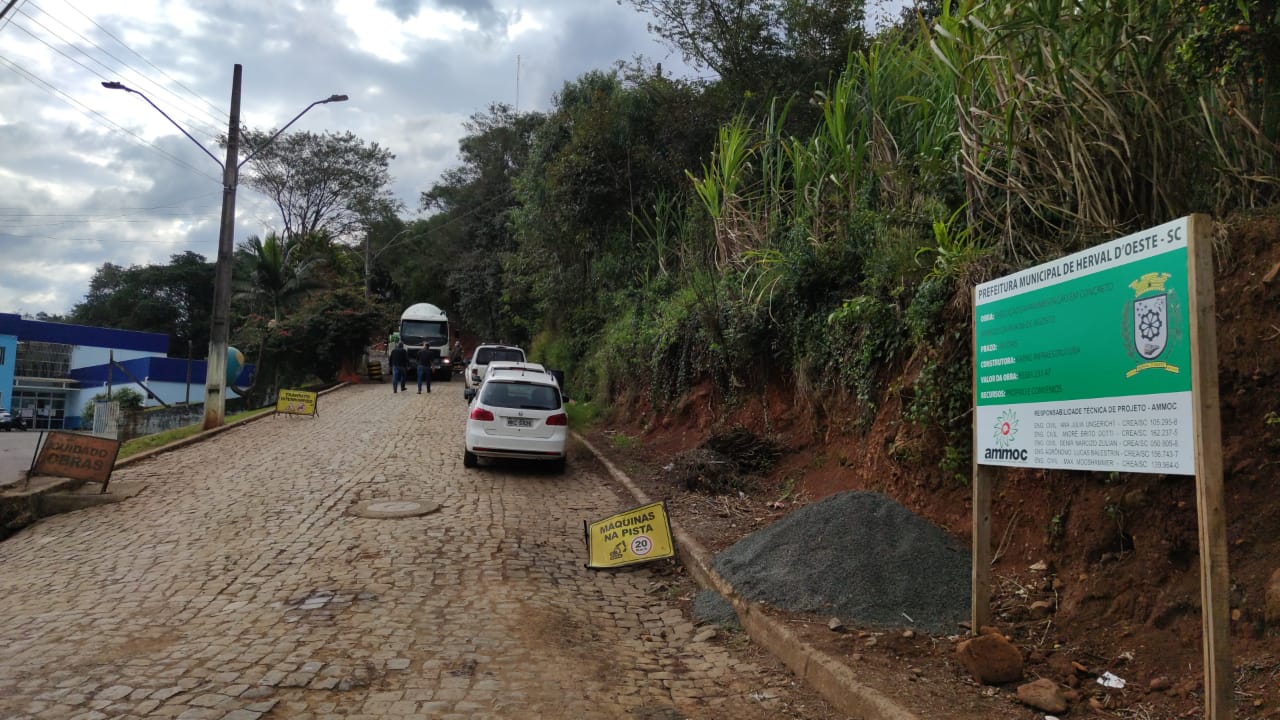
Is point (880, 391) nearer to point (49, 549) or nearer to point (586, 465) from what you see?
point (586, 465)

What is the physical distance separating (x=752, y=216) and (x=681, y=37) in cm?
722

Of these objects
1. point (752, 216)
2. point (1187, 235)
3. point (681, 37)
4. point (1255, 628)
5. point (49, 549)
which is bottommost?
point (49, 549)

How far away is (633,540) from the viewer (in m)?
7.43

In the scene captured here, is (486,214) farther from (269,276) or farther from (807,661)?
(807,661)

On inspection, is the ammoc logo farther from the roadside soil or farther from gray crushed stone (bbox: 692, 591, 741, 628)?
gray crushed stone (bbox: 692, 591, 741, 628)

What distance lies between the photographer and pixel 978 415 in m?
4.87

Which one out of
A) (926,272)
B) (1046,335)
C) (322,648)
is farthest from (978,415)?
(322,648)

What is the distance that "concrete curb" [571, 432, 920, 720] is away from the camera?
404cm

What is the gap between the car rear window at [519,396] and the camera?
488 inches

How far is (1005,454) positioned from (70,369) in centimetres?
5313

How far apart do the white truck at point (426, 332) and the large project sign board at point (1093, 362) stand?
32.4 metres

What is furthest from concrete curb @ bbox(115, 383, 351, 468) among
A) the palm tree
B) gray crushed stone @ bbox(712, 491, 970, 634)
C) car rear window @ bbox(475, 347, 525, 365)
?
the palm tree

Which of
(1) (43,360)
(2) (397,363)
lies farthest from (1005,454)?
(1) (43,360)

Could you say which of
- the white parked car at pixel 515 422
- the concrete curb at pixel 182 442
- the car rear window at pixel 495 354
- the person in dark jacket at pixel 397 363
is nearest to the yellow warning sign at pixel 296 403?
the concrete curb at pixel 182 442
